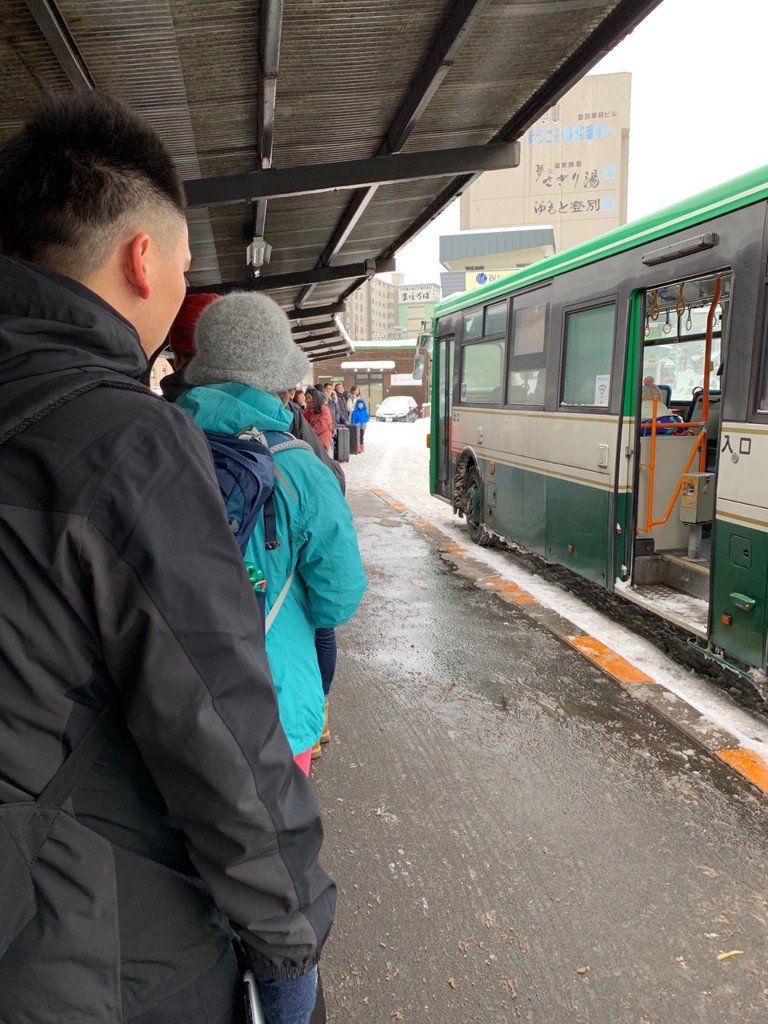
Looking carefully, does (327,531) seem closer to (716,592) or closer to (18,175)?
(18,175)

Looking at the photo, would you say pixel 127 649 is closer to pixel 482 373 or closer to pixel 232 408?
pixel 232 408

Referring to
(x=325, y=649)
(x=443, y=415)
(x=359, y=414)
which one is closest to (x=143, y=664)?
(x=325, y=649)

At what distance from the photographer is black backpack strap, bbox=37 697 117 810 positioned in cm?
91

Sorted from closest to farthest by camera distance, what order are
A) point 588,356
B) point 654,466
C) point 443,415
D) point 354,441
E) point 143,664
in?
point 143,664, point 654,466, point 588,356, point 443,415, point 354,441

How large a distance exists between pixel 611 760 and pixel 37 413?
360 centimetres

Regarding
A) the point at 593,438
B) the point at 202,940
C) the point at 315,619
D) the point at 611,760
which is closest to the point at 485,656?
the point at 611,760

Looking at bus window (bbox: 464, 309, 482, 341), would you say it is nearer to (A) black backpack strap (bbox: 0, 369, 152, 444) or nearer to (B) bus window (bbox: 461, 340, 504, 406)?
(B) bus window (bbox: 461, 340, 504, 406)

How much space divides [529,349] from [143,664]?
678 centimetres

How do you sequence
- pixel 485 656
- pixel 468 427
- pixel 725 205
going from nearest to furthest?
pixel 725 205
pixel 485 656
pixel 468 427

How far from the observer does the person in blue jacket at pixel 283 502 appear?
6.61 ft

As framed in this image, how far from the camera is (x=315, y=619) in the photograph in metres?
2.21

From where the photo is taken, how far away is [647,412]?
20.2 ft

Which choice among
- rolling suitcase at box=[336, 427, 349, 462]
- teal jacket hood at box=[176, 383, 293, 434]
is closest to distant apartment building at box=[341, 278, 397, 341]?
rolling suitcase at box=[336, 427, 349, 462]

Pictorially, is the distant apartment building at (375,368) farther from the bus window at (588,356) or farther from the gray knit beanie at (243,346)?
the gray knit beanie at (243,346)
